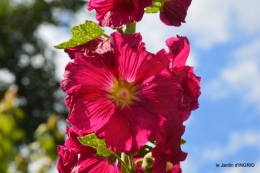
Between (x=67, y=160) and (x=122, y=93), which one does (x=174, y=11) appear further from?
(x=67, y=160)

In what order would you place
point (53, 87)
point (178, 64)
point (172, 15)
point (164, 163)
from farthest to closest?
point (53, 87), point (172, 15), point (178, 64), point (164, 163)

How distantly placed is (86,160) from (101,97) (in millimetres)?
149

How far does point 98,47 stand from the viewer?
4.94ft

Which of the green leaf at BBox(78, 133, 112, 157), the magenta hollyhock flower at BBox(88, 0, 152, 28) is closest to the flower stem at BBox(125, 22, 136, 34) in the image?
the magenta hollyhock flower at BBox(88, 0, 152, 28)

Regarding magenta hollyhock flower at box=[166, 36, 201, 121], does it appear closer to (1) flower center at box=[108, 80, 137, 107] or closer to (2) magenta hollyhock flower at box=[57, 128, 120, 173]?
(1) flower center at box=[108, 80, 137, 107]

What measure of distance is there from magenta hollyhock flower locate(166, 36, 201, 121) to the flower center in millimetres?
103

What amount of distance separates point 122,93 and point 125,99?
2 centimetres

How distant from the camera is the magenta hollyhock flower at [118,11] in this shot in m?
1.52

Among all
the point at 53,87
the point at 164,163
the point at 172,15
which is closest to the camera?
the point at 164,163

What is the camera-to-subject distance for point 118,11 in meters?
1.53

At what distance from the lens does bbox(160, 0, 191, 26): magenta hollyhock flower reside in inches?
65.2

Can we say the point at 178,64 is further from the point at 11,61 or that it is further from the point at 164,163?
the point at 11,61

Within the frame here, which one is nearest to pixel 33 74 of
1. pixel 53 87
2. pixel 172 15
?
pixel 53 87

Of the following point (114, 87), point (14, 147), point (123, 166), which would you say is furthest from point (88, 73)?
point (14, 147)
